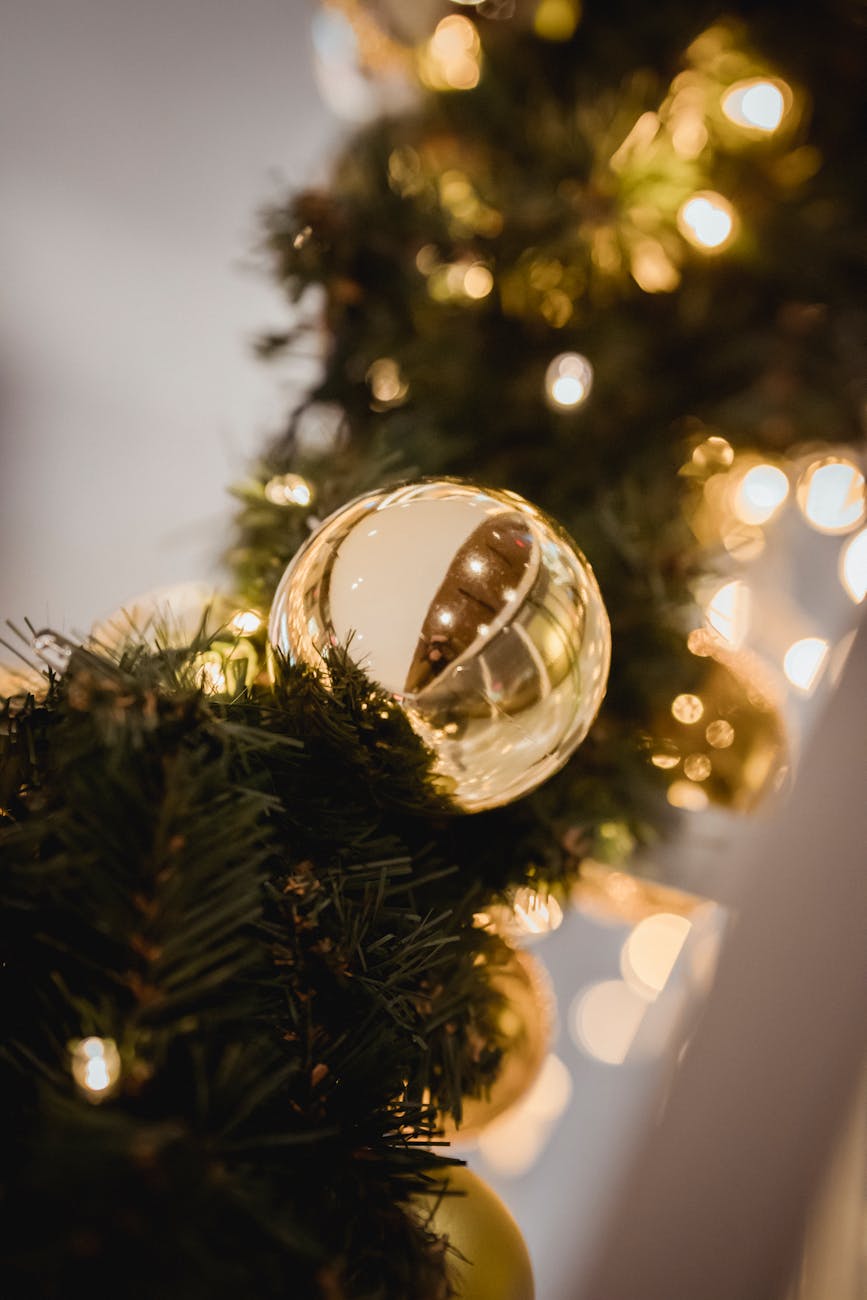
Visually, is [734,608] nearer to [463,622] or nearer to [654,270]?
[654,270]

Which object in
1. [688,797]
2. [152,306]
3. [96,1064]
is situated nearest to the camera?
[96,1064]

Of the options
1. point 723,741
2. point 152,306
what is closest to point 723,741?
point 723,741

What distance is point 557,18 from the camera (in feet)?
2.33

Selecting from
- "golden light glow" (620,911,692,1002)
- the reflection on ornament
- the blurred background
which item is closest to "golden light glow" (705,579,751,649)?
the blurred background

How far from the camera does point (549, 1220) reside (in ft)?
1.78

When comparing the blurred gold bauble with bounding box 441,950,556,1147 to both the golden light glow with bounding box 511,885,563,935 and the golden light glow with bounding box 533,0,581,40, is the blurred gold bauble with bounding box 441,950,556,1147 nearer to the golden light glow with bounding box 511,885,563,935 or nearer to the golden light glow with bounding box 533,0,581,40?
the golden light glow with bounding box 511,885,563,935

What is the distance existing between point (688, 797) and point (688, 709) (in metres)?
0.07

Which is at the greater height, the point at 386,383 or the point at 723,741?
the point at 386,383

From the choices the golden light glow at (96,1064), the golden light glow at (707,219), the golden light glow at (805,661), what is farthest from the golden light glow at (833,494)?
the golden light glow at (96,1064)

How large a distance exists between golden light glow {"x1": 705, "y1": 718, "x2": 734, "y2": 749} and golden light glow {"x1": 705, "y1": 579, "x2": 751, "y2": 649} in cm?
13

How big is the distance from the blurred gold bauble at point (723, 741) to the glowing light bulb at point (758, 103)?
1.47ft

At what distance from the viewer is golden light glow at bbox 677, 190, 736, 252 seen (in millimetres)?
614

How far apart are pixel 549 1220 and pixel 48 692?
0.53m

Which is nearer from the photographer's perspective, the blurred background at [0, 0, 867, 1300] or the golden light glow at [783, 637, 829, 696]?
the golden light glow at [783, 637, 829, 696]
